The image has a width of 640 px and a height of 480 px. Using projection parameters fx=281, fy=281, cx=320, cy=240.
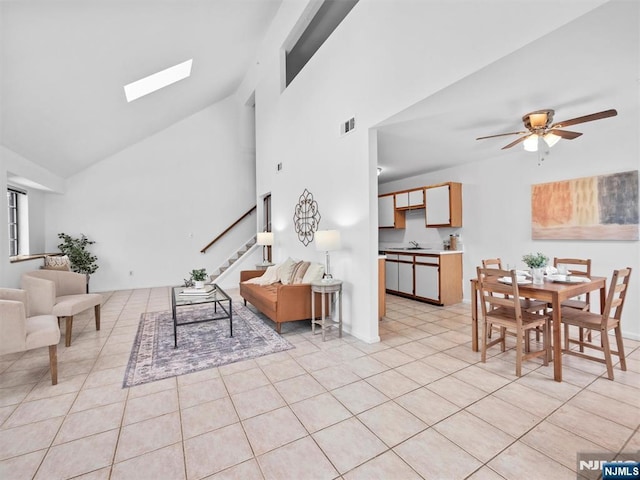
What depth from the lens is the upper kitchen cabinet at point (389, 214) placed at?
638cm

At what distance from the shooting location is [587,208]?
3.68 m

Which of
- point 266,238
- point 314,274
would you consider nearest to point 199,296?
point 314,274

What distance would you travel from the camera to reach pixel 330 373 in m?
2.62

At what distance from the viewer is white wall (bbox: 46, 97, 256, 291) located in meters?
6.56

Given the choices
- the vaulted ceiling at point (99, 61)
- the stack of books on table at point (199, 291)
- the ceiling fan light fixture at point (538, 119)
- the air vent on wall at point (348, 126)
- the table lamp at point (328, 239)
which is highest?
the vaulted ceiling at point (99, 61)

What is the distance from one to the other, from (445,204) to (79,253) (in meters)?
7.65

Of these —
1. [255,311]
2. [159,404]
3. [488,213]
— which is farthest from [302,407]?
[488,213]

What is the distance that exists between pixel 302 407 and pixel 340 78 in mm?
3934

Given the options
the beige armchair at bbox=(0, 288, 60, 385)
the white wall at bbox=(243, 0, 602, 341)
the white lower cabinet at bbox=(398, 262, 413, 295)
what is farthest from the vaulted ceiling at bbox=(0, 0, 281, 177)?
the white lower cabinet at bbox=(398, 262, 413, 295)

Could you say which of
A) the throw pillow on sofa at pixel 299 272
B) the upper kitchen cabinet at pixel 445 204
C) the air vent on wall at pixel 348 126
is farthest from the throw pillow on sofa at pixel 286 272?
the upper kitchen cabinet at pixel 445 204

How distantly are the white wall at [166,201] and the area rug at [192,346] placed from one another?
3.12 metres

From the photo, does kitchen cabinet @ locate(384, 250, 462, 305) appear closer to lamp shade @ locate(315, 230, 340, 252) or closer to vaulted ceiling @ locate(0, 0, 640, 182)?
vaulted ceiling @ locate(0, 0, 640, 182)

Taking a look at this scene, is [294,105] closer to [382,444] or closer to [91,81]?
[91,81]

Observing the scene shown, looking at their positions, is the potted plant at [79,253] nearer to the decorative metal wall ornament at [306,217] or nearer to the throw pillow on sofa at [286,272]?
the throw pillow on sofa at [286,272]
